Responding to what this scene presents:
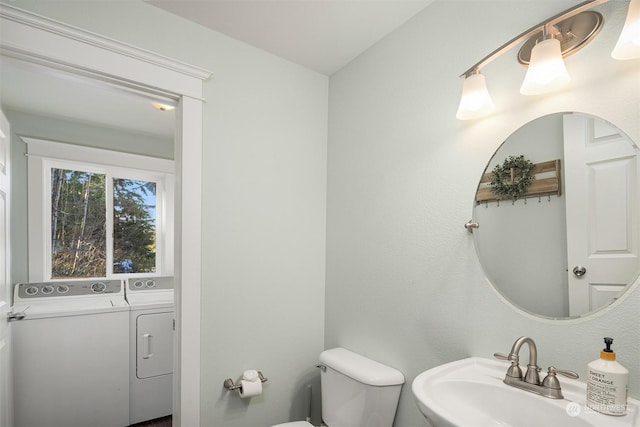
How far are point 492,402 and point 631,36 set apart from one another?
1089mm

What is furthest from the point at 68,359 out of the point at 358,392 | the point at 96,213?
the point at 358,392

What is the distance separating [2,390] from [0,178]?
3.66 feet

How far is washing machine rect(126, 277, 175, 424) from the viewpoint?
2592 millimetres

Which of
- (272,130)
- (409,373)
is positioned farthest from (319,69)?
(409,373)

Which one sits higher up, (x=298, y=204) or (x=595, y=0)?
(x=595, y=0)

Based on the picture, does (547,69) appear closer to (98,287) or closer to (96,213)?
(98,287)

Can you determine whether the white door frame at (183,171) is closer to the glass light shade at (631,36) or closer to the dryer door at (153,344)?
the dryer door at (153,344)

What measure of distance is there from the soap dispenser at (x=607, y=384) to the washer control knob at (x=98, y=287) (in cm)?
319

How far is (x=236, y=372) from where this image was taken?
1729 millimetres

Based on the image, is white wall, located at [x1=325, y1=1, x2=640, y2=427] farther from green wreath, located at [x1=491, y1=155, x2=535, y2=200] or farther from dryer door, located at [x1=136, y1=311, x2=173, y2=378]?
dryer door, located at [x1=136, y1=311, x2=173, y2=378]

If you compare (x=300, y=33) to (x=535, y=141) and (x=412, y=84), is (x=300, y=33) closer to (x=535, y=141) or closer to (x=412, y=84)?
(x=412, y=84)

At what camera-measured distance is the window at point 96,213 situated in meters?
2.79

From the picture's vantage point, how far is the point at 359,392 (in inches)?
59.4

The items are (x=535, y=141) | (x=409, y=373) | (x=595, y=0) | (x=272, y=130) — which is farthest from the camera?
(x=272, y=130)
